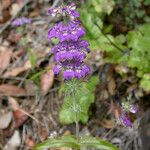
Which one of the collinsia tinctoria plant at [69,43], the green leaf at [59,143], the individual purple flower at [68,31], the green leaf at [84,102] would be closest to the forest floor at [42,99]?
the green leaf at [84,102]

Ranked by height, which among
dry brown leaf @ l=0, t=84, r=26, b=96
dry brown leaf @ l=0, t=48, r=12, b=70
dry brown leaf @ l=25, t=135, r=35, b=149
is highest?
dry brown leaf @ l=0, t=48, r=12, b=70

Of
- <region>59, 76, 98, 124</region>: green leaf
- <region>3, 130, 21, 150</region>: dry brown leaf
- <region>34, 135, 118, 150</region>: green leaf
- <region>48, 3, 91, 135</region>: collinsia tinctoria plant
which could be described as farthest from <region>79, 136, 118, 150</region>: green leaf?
<region>3, 130, 21, 150</region>: dry brown leaf

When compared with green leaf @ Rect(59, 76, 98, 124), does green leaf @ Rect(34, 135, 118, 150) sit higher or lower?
lower

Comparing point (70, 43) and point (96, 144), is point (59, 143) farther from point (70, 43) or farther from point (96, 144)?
point (70, 43)

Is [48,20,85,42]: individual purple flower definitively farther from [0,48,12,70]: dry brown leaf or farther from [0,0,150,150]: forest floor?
[0,48,12,70]: dry brown leaf

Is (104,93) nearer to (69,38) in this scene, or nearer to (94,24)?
(94,24)

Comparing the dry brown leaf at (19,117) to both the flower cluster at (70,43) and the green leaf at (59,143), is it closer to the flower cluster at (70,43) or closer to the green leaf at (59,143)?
the green leaf at (59,143)

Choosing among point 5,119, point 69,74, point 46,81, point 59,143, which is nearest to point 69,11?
point 69,74

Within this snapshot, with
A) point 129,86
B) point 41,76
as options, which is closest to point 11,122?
point 41,76
